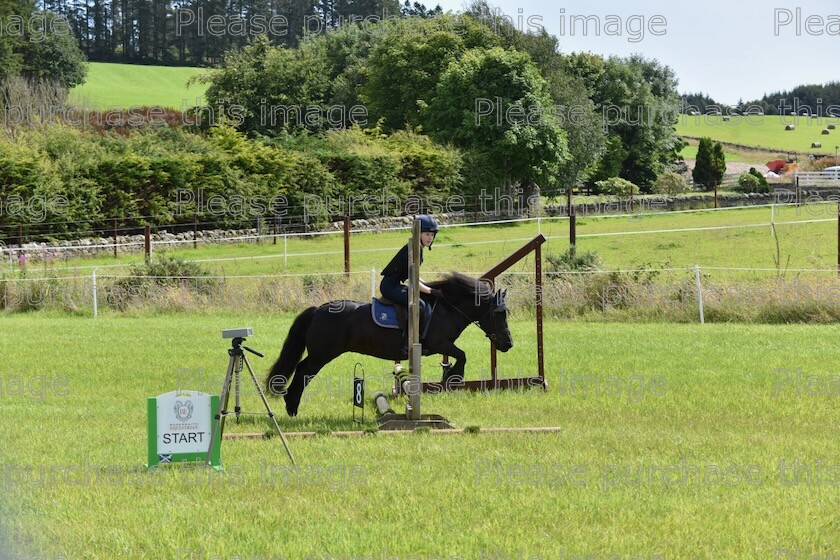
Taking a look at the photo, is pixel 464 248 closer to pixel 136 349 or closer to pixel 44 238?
pixel 44 238

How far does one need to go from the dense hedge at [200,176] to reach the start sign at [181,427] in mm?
28214

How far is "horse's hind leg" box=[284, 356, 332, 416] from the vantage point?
36.4 feet

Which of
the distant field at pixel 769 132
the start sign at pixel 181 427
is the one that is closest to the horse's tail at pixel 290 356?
the start sign at pixel 181 427

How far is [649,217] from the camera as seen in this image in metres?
47.6

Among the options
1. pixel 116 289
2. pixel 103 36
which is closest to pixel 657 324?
pixel 116 289

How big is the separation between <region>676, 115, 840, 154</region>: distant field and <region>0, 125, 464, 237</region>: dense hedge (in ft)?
171

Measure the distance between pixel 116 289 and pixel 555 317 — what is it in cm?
999

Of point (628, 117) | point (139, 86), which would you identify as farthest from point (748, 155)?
point (139, 86)

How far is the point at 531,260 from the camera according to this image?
78.7 feet

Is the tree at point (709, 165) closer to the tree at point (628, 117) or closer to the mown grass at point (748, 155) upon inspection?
the tree at point (628, 117)

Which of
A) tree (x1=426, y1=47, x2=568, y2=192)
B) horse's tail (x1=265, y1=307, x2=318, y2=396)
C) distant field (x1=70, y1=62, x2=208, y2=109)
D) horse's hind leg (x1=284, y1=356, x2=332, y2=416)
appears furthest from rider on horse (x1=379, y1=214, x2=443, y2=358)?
distant field (x1=70, y1=62, x2=208, y2=109)

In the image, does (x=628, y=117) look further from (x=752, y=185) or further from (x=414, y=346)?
(x=414, y=346)

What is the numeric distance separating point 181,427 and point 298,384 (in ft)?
9.32

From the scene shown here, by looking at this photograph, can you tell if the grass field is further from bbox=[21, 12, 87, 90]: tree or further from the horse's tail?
bbox=[21, 12, 87, 90]: tree
